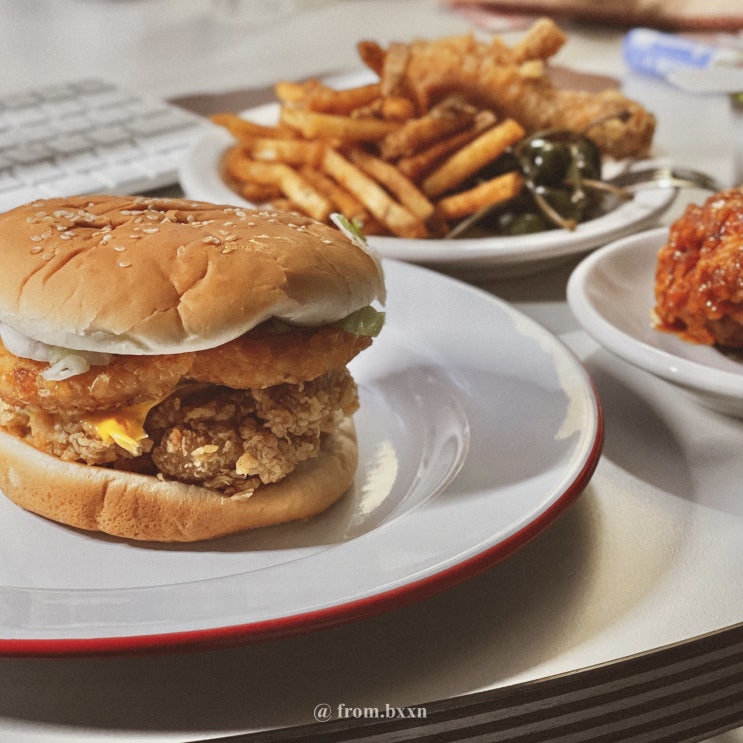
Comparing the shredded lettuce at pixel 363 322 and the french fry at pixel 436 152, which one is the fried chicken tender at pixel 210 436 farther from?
the french fry at pixel 436 152

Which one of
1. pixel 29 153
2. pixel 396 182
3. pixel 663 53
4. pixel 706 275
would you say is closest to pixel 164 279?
pixel 706 275

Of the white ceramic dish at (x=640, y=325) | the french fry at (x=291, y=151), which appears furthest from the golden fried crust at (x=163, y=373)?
the french fry at (x=291, y=151)

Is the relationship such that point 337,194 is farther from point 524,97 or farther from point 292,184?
point 524,97

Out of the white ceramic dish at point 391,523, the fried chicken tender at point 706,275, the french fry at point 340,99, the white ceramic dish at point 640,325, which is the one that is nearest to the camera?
the white ceramic dish at point 391,523

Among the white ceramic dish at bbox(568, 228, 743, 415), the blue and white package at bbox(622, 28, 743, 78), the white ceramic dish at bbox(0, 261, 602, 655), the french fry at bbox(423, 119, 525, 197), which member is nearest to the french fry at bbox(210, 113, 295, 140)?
the french fry at bbox(423, 119, 525, 197)

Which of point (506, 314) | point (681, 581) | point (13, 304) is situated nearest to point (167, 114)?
point (506, 314)

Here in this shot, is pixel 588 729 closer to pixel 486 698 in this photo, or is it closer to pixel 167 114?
pixel 486 698
